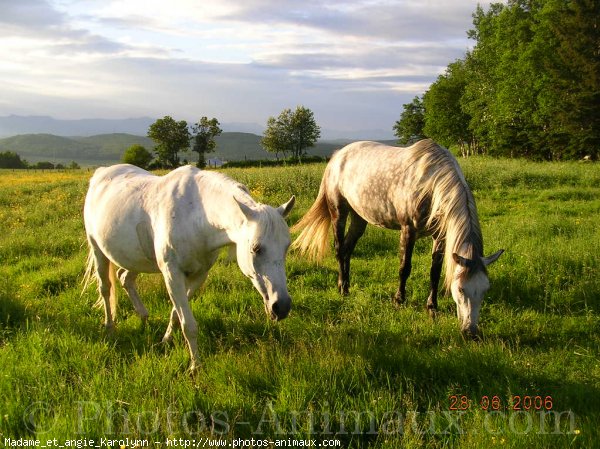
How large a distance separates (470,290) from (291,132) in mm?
103428

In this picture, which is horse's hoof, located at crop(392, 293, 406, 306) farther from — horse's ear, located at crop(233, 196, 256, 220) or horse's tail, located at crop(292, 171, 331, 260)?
horse's ear, located at crop(233, 196, 256, 220)

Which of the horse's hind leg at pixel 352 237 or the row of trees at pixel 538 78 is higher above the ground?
the row of trees at pixel 538 78

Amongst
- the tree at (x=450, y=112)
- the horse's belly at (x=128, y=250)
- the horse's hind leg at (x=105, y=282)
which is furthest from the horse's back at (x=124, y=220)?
the tree at (x=450, y=112)

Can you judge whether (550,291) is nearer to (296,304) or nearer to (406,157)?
(406,157)

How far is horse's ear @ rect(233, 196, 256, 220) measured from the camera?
3.47 metres

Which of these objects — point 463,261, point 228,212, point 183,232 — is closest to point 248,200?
point 228,212

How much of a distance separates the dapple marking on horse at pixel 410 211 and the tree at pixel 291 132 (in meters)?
97.8

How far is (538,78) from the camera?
119 ft

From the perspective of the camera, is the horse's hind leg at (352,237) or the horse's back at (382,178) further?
the horse's hind leg at (352,237)

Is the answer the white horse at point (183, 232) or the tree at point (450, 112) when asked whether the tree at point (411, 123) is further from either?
the white horse at point (183, 232)

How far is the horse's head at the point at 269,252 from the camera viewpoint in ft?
11.1

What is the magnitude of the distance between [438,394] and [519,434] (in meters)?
0.80

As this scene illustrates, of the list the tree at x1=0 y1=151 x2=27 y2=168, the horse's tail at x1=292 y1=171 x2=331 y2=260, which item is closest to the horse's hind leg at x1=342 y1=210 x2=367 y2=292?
the horse's tail at x1=292 y1=171 x2=331 y2=260

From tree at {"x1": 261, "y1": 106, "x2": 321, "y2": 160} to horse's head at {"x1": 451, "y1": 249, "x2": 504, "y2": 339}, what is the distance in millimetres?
101027
